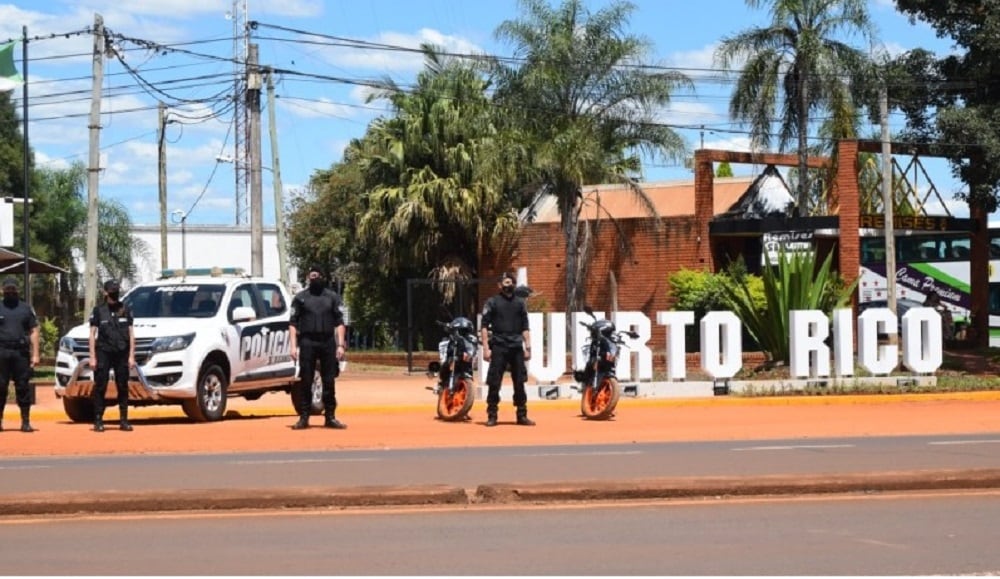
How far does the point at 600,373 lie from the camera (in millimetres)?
19656

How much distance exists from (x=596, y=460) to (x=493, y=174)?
23.9m

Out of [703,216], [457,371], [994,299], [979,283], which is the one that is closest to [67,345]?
[457,371]

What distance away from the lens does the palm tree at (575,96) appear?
1444 inches

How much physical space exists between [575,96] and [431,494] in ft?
90.2

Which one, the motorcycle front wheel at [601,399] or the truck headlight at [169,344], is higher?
the truck headlight at [169,344]

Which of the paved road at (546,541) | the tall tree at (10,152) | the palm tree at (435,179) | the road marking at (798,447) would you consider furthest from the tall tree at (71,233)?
the paved road at (546,541)

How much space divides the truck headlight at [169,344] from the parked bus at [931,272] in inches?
1283

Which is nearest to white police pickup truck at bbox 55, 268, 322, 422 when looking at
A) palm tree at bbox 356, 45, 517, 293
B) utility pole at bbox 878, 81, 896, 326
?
utility pole at bbox 878, 81, 896, 326

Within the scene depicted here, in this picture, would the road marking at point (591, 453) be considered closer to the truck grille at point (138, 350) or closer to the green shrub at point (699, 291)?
the truck grille at point (138, 350)

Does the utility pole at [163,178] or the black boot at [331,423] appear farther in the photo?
the utility pole at [163,178]

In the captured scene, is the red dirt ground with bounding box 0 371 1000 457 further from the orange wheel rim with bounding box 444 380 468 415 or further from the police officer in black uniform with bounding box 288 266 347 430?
the police officer in black uniform with bounding box 288 266 347 430

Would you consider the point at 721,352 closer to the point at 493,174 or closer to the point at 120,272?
the point at 493,174

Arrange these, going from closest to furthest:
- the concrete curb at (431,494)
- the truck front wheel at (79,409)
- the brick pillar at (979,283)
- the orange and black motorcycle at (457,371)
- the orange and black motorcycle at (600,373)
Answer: the concrete curb at (431,494) → the orange and black motorcycle at (457,371) → the orange and black motorcycle at (600,373) → the truck front wheel at (79,409) → the brick pillar at (979,283)

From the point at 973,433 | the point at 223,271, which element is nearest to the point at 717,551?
the point at 973,433
